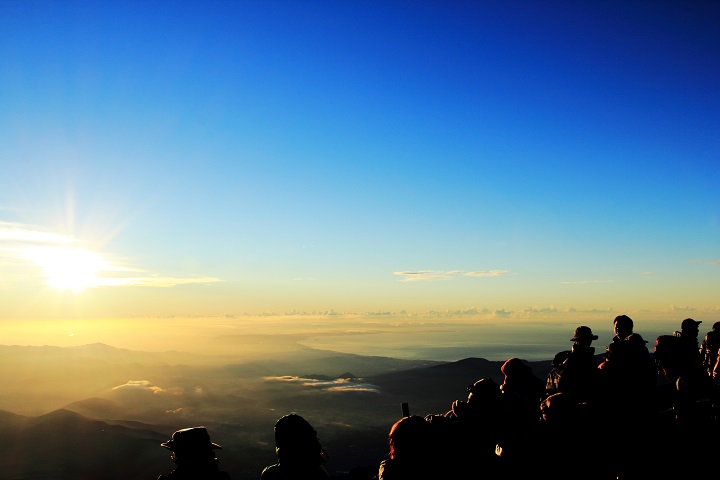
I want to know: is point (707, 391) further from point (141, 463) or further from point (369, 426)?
point (369, 426)

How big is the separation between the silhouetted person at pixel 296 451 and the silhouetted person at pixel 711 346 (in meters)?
12.2

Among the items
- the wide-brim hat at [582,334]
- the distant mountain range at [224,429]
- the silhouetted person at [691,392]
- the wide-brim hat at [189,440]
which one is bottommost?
the distant mountain range at [224,429]

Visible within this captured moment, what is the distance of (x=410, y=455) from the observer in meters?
4.30

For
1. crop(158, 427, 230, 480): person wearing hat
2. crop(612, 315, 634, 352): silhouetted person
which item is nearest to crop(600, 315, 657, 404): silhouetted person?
crop(612, 315, 634, 352): silhouetted person

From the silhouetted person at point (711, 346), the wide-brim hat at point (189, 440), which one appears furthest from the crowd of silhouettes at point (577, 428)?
the silhouetted person at point (711, 346)

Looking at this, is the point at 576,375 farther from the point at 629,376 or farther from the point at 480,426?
the point at 480,426

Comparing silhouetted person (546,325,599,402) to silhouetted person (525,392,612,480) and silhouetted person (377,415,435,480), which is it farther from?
silhouetted person (377,415,435,480)

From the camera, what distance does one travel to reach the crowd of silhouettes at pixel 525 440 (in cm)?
450

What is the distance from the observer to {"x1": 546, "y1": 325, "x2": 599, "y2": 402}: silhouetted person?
8.64 metres

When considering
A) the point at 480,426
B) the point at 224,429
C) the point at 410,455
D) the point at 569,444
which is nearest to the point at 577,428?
the point at 569,444

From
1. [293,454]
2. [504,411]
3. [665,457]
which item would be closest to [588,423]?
[504,411]

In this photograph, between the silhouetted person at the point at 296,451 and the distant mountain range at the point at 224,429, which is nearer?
the silhouetted person at the point at 296,451

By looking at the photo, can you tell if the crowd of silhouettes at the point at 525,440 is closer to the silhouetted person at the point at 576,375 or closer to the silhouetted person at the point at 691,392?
the silhouetted person at the point at 691,392

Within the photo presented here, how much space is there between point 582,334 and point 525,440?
18.8ft
